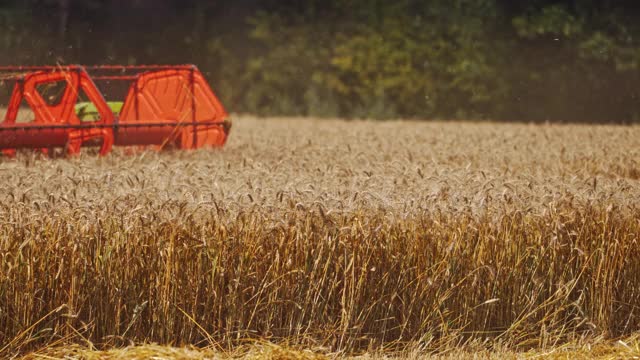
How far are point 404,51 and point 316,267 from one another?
60.0 ft

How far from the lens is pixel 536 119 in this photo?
2338 centimetres

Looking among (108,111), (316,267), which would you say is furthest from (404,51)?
(316,267)

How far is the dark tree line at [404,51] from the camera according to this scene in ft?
75.0

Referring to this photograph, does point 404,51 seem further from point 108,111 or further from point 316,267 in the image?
point 316,267

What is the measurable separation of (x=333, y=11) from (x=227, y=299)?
1925 centimetres

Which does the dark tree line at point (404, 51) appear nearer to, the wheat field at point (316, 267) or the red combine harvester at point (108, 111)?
the red combine harvester at point (108, 111)

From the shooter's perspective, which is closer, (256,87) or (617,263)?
(617,263)

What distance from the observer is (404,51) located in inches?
910

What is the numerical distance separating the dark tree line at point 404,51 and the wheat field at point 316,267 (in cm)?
1696

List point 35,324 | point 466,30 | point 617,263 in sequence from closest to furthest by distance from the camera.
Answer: point 35,324
point 617,263
point 466,30

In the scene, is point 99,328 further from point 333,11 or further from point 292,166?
point 333,11

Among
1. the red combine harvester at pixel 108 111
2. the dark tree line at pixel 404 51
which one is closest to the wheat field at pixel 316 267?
the red combine harvester at pixel 108 111

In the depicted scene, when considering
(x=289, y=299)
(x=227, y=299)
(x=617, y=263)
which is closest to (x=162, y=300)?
(x=227, y=299)

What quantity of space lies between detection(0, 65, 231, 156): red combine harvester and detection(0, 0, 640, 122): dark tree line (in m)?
12.0
